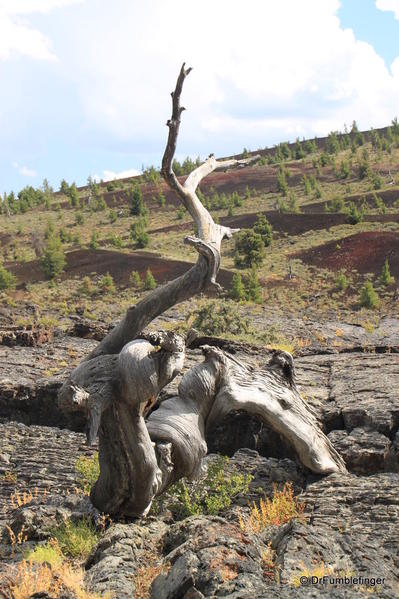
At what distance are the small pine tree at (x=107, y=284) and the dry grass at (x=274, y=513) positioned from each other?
34.2 m

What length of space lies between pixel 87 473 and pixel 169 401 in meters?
1.81

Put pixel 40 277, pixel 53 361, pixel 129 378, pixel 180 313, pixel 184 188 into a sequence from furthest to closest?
pixel 40 277 < pixel 180 313 < pixel 53 361 < pixel 184 188 < pixel 129 378

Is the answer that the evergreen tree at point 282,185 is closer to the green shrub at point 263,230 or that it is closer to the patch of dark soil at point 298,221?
the patch of dark soil at point 298,221

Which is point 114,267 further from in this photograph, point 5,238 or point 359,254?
point 5,238

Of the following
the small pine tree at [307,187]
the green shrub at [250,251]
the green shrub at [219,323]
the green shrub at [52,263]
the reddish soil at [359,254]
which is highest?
the small pine tree at [307,187]

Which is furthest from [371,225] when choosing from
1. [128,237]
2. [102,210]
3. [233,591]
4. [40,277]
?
[233,591]

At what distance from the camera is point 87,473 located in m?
8.90

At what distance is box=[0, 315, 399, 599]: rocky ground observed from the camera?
5.09m

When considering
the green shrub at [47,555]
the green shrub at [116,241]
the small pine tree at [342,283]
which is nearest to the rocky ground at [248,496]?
the green shrub at [47,555]

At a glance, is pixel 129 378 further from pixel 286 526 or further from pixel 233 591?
pixel 233 591

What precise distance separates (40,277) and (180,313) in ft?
64.3

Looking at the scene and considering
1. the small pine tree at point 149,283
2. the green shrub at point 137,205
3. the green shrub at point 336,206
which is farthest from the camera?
the green shrub at point 137,205

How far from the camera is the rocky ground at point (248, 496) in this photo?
16.7 ft

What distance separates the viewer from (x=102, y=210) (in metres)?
79.2
